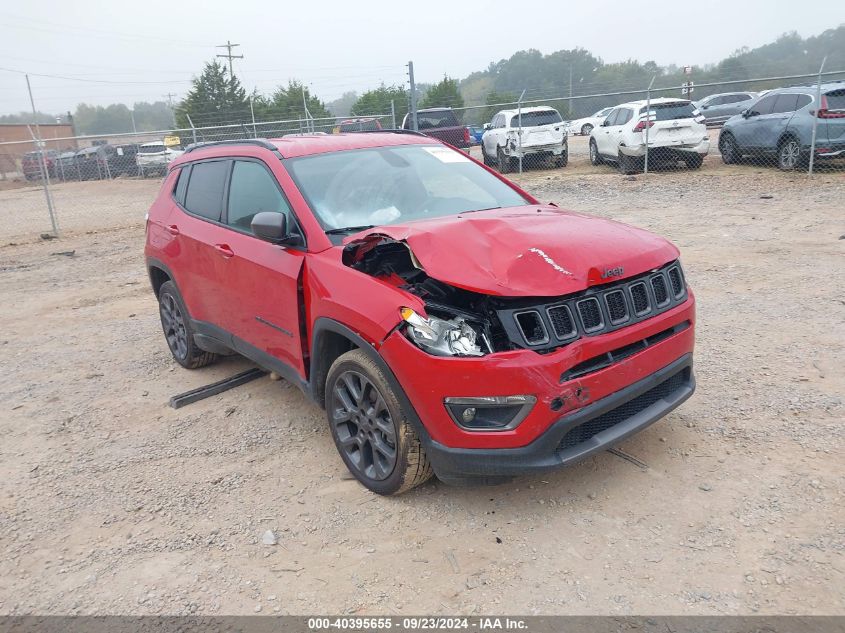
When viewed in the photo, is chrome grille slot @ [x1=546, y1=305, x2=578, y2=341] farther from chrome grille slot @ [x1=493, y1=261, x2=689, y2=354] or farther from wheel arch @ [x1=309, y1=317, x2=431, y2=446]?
wheel arch @ [x1=309, y1=317, x2=431, y2=446]

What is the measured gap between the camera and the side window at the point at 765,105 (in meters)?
13.5

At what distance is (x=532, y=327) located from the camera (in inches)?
114

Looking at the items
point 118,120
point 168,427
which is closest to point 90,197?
point 168,427

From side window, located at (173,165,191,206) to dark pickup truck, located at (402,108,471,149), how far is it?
1398 centimetres

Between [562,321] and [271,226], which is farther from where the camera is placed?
[271,226]

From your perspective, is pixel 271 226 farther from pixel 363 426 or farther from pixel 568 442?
pixel 568 442

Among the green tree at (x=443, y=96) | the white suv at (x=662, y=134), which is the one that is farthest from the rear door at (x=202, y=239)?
the green tree at (x=443, y=96)

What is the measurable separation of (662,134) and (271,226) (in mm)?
13276

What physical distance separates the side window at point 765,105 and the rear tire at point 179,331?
1284cm

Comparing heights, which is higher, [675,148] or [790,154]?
[675,148]

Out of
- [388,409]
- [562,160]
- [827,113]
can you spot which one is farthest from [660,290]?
[562,160]

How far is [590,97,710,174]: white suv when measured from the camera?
1461 centimetres

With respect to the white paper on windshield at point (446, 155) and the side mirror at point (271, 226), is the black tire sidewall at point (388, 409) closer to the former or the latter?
the side mirror at point (271, 226)

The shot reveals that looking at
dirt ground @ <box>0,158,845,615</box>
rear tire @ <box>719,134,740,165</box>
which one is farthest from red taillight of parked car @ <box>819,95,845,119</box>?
dirt ground @ <box>0,158,845,615</box>
